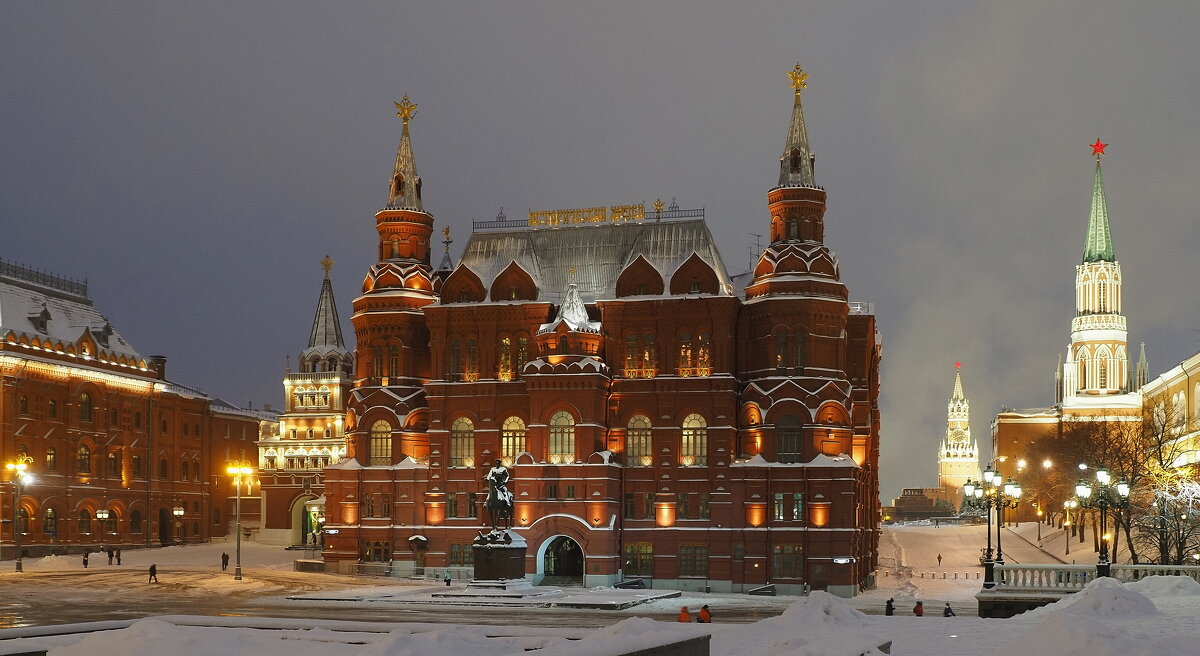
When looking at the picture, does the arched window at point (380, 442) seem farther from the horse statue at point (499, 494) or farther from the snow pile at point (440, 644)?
the snow pile at point (440, 644)

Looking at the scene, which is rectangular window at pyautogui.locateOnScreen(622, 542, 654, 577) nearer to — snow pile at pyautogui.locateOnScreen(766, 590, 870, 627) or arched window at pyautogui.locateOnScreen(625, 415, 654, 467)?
arched window at pyautogui.locateOnScreen(625, 415, 654, 467)

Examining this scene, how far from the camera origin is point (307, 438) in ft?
371

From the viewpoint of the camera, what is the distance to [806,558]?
72.1 metres

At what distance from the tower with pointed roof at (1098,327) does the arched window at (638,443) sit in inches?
3889

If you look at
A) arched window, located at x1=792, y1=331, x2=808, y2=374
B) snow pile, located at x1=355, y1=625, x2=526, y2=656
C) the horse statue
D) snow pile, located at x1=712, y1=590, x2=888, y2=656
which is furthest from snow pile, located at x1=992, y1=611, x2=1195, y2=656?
arched window, located at x1=792, y1=331, x2=808, y2=374

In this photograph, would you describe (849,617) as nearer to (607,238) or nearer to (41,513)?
(607,238)

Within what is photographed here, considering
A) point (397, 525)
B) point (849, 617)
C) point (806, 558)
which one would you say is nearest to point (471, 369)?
point (397, 525)

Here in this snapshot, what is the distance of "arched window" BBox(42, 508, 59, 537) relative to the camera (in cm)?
9425

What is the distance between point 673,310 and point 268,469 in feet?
168

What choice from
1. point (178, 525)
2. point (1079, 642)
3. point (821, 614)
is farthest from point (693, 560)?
point (178, 525)

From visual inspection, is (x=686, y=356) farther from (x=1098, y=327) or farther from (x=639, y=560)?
(x=1098, y=327)

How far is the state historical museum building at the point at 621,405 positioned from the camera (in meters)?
73.5

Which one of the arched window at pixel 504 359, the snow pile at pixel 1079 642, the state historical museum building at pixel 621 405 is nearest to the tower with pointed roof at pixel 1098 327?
the state historical museum building at pixel 621 405

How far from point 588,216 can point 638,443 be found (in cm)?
1589
